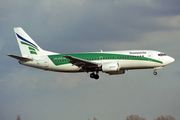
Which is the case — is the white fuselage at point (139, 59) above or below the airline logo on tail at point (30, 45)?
below

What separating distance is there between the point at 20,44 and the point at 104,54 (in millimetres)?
19105

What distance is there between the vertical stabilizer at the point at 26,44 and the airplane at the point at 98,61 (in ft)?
3.34

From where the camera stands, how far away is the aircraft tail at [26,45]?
74938 millimetres

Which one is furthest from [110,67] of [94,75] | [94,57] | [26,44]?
[26,44]

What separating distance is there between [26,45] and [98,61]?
16788 mm

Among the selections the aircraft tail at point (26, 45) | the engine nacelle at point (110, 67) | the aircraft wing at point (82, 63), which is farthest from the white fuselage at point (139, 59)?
the aircraft tail at point (26, 45)

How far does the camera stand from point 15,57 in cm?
7119

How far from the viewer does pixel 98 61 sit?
6956cm

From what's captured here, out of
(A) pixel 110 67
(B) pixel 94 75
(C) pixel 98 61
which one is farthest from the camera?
(B) pixel 94 75

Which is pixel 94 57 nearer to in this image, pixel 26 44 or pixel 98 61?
pixel 98 61

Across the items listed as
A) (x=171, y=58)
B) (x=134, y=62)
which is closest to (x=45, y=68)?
(x=134, y=62)

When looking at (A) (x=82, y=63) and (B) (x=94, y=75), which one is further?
(B) (x=94, y=75)

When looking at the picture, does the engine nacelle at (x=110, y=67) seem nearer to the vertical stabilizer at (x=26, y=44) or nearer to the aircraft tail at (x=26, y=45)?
the aircraft tail at (x=26, y=45)

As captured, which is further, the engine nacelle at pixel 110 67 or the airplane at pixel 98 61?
the airplane at pixel 98 61
